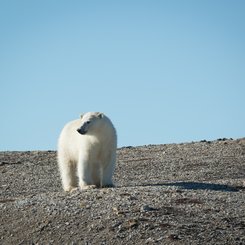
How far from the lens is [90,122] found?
15.5 m

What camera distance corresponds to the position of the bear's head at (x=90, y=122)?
15.3 meters

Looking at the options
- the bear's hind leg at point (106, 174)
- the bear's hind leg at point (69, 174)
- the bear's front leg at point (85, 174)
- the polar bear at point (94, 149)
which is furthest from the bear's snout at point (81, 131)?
the bear's hind leg at point (69, 174)

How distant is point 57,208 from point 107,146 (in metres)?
2.76

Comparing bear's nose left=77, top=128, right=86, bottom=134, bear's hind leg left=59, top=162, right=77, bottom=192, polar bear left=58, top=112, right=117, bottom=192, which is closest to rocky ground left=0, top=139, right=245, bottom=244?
polar bear left=58, top=112, right=117, bottom=192

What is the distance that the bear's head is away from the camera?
15289 millimetres

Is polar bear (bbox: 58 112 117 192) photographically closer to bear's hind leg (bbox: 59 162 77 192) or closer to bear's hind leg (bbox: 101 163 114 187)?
bear's hind leg (bbox: 101 163 114 187)

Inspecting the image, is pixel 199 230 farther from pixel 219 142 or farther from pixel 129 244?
pixel 219 142

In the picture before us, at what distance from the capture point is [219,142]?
28266mm

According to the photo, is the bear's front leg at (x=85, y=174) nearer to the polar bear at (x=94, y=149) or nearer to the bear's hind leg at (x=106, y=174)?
the polar bear at (x=94, y=149)

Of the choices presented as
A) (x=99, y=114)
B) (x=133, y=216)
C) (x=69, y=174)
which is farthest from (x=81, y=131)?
(x=133, y=216)

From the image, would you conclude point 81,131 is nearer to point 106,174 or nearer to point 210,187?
point 106,174

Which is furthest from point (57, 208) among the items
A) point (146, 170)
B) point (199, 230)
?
point (146, 170)

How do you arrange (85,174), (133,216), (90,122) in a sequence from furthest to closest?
(90,122), (85,174), (133,216)

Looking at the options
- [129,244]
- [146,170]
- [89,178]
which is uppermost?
[146,170]
